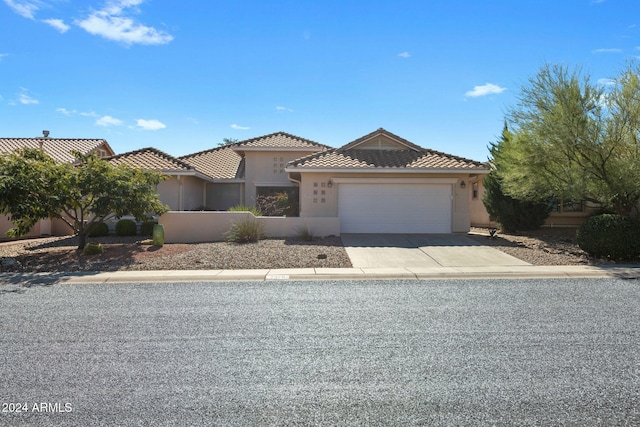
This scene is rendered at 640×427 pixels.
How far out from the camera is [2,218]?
19047 mm

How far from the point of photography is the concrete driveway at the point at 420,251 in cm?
1183

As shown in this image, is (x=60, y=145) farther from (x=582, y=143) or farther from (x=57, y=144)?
(x=582, y=143)

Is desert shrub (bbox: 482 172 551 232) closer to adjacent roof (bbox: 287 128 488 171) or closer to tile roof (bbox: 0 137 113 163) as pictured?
adjacent roof (bbox: 287 128 488 171)

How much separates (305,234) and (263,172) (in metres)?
8.39

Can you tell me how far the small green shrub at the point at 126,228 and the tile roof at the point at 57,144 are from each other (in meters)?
8.58

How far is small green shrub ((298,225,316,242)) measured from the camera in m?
15.6

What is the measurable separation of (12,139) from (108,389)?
2850 cm

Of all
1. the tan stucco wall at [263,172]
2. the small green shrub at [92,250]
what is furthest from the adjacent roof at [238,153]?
the small green shrub at [92,250]

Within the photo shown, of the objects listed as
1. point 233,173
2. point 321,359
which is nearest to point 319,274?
point 321,359

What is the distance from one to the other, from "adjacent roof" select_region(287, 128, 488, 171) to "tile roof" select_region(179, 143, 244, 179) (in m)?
6.75

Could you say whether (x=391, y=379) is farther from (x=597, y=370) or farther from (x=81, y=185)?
(x=81, y=185)

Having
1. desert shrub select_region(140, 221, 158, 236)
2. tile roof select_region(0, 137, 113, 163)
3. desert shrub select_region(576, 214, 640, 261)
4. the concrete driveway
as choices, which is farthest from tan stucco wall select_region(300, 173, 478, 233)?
tile roof select_region(0, 137, 113, 163)

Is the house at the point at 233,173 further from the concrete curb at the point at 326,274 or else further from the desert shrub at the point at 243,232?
the concrete curb at the point at 326,274

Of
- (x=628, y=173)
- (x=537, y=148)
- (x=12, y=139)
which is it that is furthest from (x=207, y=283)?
(x=12, y=139)
